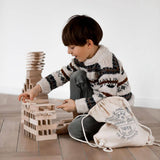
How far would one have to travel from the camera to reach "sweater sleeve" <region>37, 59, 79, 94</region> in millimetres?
1748

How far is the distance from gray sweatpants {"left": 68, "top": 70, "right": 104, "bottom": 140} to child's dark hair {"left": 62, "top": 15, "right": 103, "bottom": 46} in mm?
208

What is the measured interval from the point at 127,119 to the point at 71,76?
412 millimetres

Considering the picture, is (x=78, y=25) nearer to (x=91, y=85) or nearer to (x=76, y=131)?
(x=91, y=85)

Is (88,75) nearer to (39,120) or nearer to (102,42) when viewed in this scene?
(39,120)

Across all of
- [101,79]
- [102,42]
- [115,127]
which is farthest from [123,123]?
[102,42]

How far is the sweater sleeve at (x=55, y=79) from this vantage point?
175cm

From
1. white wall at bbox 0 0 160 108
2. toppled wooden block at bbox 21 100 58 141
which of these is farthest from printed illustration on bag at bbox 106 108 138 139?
white wall at bbox 0 0 160 108

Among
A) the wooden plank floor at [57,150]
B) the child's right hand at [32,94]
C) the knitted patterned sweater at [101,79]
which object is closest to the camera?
the wooden plank floor at [57,150]

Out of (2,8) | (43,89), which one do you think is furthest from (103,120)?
(2,8)

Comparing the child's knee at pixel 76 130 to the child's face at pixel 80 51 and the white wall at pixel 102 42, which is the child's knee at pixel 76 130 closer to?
the child's face at pixel 80 51

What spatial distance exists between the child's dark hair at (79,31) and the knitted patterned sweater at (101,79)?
10 centimetres

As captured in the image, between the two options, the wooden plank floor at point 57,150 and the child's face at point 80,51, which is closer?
the wooden plank floor at point 57,150

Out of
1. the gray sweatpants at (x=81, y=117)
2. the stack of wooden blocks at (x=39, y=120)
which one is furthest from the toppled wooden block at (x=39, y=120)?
the gray sweatpants at (x=81, y=117)

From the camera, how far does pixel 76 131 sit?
5.24ft
